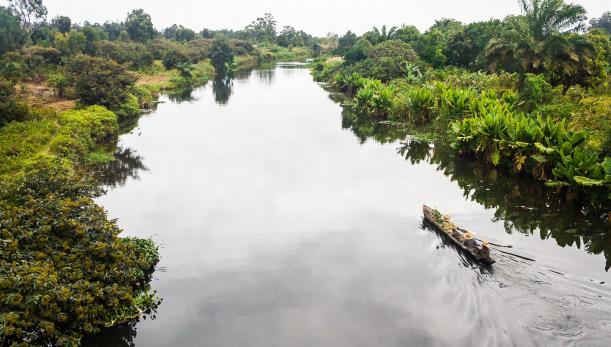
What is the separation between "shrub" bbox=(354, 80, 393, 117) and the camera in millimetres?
30422

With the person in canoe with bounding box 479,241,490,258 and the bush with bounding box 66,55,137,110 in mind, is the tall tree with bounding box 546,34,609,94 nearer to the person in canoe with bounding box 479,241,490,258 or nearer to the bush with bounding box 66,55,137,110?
the person in canoe with bounding box 479,241,490,258

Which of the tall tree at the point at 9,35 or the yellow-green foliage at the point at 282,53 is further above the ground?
the tall tree at the point at 9,35

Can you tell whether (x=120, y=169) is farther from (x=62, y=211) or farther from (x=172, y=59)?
(x=172, y=59)

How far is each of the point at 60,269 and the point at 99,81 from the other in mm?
23200

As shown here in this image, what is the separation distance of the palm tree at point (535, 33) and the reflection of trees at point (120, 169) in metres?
21.5

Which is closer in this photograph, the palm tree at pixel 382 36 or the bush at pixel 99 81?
the bush at pixel 99 81

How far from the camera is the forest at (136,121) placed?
8180 mm

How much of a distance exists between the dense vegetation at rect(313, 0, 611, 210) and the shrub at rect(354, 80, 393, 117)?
0.09m

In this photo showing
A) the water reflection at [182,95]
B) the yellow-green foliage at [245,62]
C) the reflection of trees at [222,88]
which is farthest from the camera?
the yellow-green foliage at [245,62]

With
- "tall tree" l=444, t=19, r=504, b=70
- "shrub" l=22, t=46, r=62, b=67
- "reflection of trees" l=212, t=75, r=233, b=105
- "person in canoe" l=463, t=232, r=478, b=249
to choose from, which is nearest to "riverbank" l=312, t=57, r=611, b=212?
"person in canoe" l=463, t=232, r=478, b=249

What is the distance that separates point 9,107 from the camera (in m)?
19.6

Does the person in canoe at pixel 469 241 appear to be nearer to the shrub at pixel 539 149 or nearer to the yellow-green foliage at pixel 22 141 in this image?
the shrub at pixel 539 149

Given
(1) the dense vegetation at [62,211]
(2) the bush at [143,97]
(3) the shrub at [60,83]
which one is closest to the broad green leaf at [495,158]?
(1) the dense vegetation at [62,211]

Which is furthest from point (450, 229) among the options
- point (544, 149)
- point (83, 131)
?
point (83, 131)
